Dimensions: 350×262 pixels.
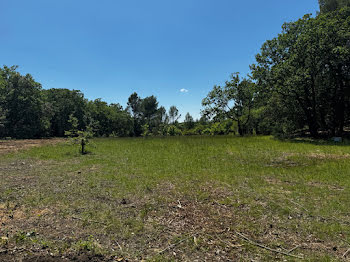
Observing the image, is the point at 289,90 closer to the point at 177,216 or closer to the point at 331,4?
the point at 331,4

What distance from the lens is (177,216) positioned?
475cm

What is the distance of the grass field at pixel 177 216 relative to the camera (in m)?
3.37

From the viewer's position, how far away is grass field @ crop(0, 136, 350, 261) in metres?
3.37

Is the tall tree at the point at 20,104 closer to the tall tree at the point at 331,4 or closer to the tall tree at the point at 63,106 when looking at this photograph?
the tall tree at the point at 63,106

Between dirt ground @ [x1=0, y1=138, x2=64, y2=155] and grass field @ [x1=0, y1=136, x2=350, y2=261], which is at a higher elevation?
dirt ground @ [x1=0, y1=138, x2=64, y2=155]

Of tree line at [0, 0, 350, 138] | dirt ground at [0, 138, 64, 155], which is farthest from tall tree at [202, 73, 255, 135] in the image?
dirt ground at [0, 138, 64, 155]

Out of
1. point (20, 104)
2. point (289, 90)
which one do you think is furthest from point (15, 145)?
point (289, 90)

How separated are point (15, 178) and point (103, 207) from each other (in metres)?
5.40

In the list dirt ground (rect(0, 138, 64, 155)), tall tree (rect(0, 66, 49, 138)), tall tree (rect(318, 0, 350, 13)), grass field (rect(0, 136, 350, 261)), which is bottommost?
grass field (rect(0, 136, 350, 261))

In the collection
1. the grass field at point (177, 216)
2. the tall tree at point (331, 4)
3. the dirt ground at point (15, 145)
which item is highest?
the tall tree at point (331, 4)

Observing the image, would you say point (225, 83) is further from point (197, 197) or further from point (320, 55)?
point (197, 197)

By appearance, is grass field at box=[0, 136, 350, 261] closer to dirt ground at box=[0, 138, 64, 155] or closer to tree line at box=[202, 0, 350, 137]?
dirt ground at box=[0, 138, 64, 155]

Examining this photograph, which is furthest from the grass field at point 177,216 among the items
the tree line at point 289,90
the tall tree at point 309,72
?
the tall tree at point 309,72

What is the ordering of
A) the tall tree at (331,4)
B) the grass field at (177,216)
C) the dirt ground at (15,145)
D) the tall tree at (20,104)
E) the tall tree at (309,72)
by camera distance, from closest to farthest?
the grass field at (177,216) → the dirt ground at (15,145) → the tall tree at (309,72) → the tall tree at (331,4) → the tall tree at (20,104)
